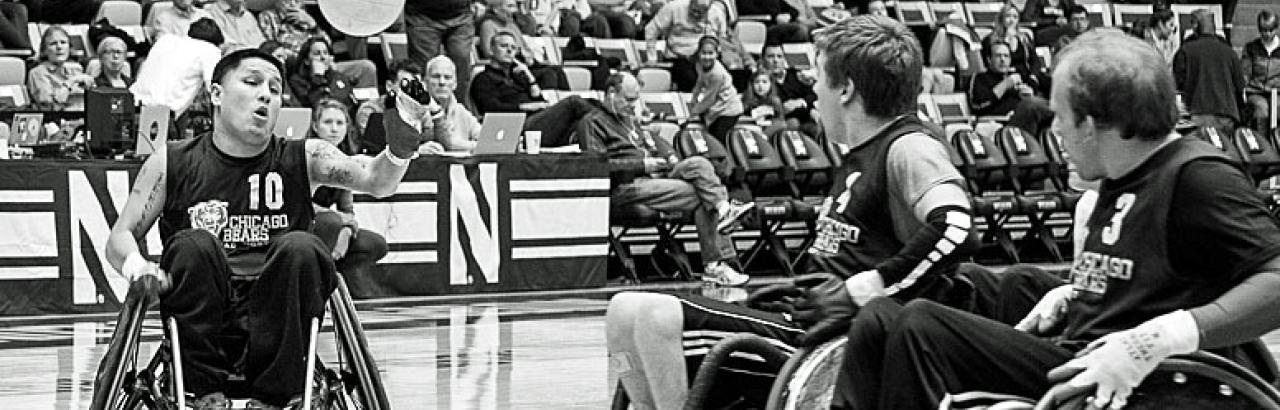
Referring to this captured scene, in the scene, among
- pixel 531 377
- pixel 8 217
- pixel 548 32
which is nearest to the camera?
pixel 531 377

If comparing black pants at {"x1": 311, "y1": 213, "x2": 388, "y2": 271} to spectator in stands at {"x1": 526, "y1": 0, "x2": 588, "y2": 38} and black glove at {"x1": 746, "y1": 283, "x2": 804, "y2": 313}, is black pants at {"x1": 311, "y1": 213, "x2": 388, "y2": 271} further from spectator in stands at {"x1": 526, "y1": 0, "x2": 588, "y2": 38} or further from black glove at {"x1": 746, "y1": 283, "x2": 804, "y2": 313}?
spectator in stands at {"x1": 526, "y1": 0, "x2": 588, "y2": 38}

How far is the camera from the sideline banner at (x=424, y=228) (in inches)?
385

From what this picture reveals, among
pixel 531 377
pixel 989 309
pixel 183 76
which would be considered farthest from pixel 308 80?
pixel 989 309

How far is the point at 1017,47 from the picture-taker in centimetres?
1650

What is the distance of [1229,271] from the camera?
3248 millimetres

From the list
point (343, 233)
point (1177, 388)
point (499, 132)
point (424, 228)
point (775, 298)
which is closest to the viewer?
point (1177, 388)

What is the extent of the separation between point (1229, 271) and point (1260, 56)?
1515cm

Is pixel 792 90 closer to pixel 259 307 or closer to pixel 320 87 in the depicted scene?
pixel 320 87

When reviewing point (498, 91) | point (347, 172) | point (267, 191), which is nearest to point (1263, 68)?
point (498, 91)

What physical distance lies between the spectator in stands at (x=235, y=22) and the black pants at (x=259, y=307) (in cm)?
776

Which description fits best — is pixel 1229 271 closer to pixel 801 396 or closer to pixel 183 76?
pixel 801 396

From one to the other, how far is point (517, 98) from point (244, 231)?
783 centimetres

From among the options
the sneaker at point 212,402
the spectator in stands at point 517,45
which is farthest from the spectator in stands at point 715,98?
the sneaker at point 212,402

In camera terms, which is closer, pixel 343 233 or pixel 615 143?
pixel 343 233
